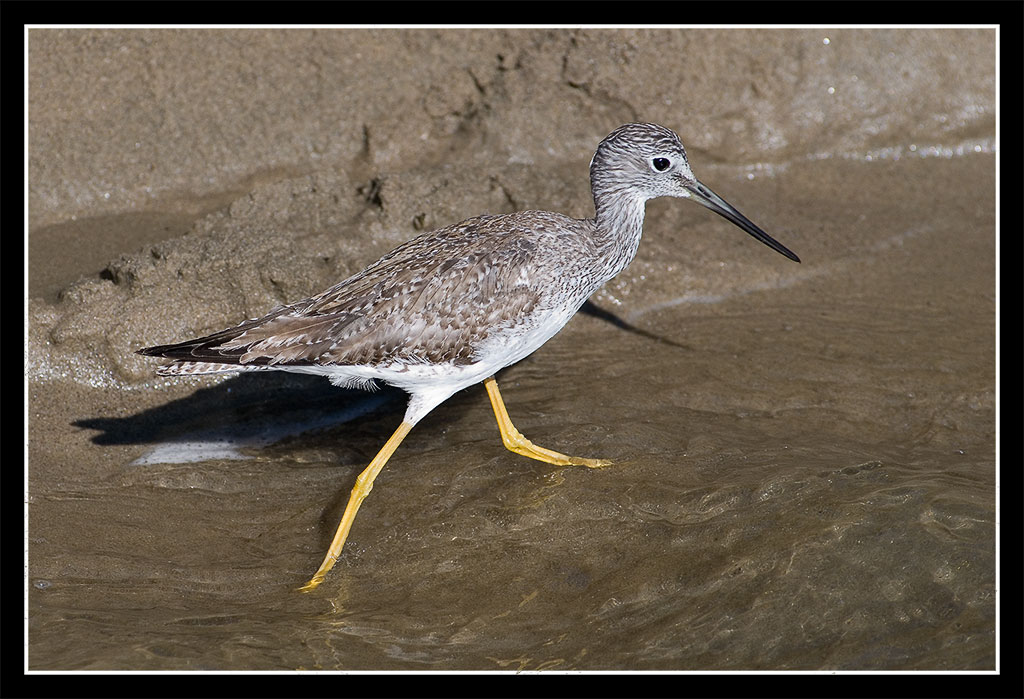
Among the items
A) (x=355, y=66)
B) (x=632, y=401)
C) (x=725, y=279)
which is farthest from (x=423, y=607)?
(x=355, y=66)

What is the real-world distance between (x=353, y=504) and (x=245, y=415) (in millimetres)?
1656

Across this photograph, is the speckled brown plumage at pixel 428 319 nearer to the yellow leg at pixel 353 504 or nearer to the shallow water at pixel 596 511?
the yellow leg at pixel 353 504

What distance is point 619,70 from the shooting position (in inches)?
373

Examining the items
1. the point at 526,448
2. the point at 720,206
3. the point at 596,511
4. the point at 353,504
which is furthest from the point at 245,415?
the point at 720,206

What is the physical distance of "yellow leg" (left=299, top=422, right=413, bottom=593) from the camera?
5746 mm

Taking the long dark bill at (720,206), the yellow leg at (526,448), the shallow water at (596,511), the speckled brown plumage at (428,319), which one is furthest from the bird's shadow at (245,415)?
the long dark bill at (720,206)

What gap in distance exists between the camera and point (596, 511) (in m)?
6.15

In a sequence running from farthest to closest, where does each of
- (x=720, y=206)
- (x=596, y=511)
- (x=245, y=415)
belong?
(x=245, y=415) → (x=720, y=206) → (x=596, y=511)

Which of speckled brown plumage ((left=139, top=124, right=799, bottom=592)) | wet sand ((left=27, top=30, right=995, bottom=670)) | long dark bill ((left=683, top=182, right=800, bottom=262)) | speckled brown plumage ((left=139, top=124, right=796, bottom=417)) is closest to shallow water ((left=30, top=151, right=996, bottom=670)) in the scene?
wet sand ((left=27, top=30, right=995, bottom=670))

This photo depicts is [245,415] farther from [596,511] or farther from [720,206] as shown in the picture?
[720,206]

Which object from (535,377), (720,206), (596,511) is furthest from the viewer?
(535,377)

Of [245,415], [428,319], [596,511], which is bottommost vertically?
[596,511]

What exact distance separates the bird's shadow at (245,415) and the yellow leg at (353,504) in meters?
0.95

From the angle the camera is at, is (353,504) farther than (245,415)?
No
